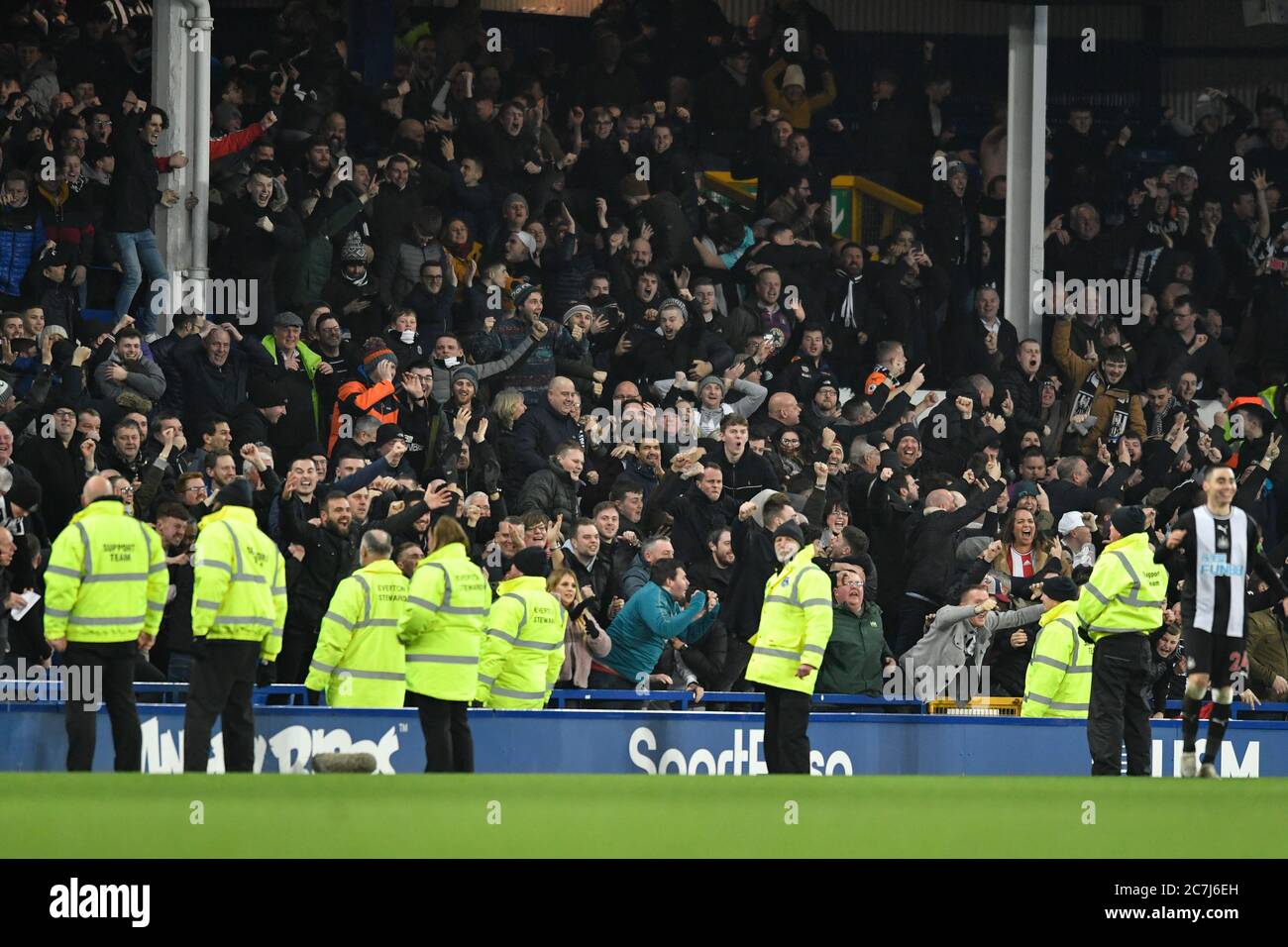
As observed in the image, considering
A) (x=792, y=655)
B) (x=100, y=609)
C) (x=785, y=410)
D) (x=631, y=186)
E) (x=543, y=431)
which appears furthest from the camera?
(x=631, y=186)

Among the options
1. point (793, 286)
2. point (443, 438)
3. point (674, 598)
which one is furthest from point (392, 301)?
point (674, 598)

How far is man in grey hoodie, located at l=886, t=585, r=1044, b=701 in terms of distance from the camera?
16844 mm

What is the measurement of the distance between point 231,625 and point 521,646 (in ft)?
7.22

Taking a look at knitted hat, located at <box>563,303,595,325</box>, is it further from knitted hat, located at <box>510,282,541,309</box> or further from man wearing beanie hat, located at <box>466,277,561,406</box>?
knitted hat, located at <box>510,282,541,309</box>

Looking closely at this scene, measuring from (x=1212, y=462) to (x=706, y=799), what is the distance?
10.2m

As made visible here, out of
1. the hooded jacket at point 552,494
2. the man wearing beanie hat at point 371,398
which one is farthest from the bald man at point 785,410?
the man wearing beanie hat at point 371,398

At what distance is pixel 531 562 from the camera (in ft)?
A: 48.5

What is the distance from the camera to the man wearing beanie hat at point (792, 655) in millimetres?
14219

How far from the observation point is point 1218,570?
45.5 feet

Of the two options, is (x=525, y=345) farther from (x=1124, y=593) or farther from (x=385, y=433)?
(x=1124, y=593)

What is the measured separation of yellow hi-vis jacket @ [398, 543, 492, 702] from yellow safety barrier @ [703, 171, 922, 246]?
1097cm

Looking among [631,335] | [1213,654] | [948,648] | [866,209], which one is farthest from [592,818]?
[866,209]

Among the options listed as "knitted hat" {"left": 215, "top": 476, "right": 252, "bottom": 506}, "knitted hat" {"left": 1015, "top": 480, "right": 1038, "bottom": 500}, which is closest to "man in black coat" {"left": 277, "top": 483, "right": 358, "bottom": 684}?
"knitted hat" {"left": 215, "top": 476, "right": 252, "bottom": 506}
